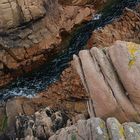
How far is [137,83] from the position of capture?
17.9 metres

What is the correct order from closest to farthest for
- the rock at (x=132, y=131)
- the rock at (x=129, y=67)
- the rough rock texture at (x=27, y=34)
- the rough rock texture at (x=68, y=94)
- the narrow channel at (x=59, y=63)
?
the rock at (x=132, y=131)
the rock at (x=129, y=67)
the rough rock texture at (x=68, y=94)
the rough rock texture at (x=27, y=34)
the narrow channel at (x=59, y=63)

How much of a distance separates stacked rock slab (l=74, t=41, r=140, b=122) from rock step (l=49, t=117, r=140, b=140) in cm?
164

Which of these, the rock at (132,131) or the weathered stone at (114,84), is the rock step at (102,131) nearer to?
the rock at (132,131)

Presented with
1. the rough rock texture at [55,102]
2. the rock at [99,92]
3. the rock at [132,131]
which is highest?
the rough rock texture at [55,102]

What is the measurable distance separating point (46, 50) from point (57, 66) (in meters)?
1.42

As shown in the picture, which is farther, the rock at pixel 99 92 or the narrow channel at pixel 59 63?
the narrow channel at pixel 59 63

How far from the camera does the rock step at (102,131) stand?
16.0 m

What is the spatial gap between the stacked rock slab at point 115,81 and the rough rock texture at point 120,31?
8676mm

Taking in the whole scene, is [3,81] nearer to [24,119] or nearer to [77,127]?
[24,119]

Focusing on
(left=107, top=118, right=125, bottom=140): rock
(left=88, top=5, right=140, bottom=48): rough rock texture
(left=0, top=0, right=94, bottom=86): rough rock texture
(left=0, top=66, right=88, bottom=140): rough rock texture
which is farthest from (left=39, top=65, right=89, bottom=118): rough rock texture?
(left=107, top=118, right=125, bottom=140): rock

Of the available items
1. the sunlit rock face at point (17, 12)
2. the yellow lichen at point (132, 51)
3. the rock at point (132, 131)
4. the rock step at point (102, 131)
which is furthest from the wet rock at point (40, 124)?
the sunlit rock face at point (17, 12)

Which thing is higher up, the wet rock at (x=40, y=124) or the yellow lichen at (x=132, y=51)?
the yellow lichen at (x=132, y=51)

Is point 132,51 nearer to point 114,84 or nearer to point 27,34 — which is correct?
point 114,84

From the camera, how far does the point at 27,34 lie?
2723 cm
